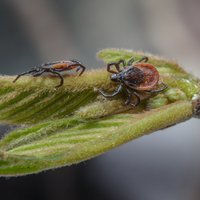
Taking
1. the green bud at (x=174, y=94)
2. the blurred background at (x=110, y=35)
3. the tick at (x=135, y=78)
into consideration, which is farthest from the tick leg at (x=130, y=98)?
the blurred background at (x=110, y=35)

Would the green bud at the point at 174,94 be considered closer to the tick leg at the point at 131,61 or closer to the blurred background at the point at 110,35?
the tick leg at the point at 131,61

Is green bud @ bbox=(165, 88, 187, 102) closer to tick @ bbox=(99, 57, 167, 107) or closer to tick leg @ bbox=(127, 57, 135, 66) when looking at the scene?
tick @ bbox=(99, 57, 167, 107)

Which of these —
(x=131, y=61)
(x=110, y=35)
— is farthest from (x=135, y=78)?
(x=110, y=35)

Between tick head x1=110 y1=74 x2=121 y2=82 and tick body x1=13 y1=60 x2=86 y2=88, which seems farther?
tick head x1=110 y1=74 x2=121 y2=82

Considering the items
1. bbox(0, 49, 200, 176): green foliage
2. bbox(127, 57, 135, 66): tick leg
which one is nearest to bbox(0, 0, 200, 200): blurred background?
bbox(127, 57, 135, 66): tick leg

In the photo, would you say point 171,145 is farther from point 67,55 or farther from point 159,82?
point 159,82

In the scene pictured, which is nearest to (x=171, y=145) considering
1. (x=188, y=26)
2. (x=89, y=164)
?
(x=89, y=164)
